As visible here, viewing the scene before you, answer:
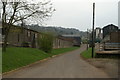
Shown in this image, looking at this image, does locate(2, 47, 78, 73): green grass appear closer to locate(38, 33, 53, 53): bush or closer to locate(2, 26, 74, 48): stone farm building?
locate(2, 26, 74, 48): stone farm building

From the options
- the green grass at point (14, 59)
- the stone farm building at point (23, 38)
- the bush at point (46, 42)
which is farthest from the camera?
the bush at point (46, 42)

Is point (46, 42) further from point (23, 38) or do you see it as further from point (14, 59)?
point (14, 59)

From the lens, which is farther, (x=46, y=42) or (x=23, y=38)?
(x=23, y=38)

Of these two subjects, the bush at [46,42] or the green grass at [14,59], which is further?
the bush at [46,42]

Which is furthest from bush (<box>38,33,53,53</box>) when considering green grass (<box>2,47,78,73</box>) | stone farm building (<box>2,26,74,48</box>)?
green grass (<box>2,47,78,73</box>)

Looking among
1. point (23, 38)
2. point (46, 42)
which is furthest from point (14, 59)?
point (23, 38)

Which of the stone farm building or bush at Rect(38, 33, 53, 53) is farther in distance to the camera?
bush at Rect(38, 33, 53, 53)

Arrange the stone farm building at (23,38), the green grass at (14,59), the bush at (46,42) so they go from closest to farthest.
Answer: the green grass at (14,59) < the stone farm building at (23,38) < the bush at (46,42)

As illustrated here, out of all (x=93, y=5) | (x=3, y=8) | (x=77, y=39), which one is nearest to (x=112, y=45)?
(x=93, y=5)

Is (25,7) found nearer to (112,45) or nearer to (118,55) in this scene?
(118,55)

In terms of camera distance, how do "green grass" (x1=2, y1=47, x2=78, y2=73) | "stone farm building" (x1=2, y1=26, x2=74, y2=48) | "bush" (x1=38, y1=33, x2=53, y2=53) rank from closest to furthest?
"green grass" (x1=2, y1=47, x2=78, y2=73), "stone farm building" (x1=2, y1=26, x2=74, y2=48), "bush" (x1=38, y1=33, x2=53, y2=53)

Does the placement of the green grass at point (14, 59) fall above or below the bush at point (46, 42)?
below

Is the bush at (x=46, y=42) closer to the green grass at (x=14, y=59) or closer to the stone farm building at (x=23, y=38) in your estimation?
the stone farm building at (x=23, y=38)

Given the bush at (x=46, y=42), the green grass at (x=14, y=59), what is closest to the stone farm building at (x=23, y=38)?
the bush at (x=46, y=42)
